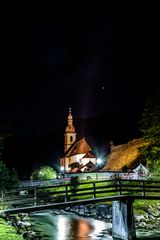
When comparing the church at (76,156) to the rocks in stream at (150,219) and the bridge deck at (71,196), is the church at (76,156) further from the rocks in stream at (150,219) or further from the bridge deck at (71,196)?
the bridge deck at (71,196)

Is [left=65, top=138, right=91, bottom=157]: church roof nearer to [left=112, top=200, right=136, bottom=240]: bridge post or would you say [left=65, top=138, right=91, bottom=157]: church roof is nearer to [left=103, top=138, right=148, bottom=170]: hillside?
[left=103, top=138, right=148, bottom=170]: hillside

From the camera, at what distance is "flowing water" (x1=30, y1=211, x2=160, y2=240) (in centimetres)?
2715

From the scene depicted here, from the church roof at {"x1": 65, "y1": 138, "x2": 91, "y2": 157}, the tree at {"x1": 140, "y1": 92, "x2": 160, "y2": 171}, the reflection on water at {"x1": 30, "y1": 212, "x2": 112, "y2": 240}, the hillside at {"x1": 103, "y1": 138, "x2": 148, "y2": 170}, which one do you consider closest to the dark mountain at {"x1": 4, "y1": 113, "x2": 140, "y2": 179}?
the church roof at {"x1": 65, "y1": 138, "x2": 91, "y2": 157}

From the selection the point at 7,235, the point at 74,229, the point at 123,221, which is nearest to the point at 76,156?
the point at 74,229

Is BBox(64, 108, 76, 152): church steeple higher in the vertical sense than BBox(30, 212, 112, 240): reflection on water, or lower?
higher

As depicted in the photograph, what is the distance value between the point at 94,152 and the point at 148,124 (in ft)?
202

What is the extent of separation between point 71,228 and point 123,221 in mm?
7039

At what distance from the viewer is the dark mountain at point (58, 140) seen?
100 m

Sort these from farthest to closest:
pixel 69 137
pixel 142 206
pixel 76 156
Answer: pixel 69 137, pixel 76 156, pixel 142 206

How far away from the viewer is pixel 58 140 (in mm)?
138000

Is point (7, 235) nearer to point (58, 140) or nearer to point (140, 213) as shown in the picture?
point (140, 213)

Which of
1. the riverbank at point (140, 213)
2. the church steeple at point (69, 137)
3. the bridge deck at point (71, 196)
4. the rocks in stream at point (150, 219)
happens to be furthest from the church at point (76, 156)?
the bridge deck at point (71, 196)

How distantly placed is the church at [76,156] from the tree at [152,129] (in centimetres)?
4730

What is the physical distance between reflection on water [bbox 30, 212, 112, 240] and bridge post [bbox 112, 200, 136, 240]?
98 centimetres
